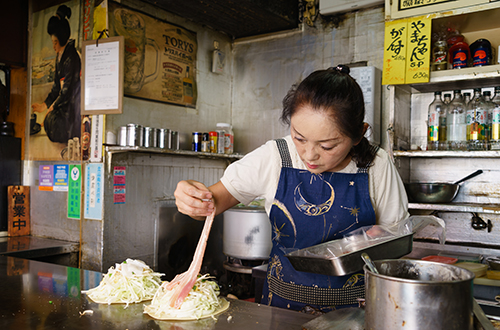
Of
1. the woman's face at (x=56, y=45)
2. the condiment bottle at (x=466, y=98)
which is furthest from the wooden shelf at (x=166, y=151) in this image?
the condiment bottle at (x=466, y=98)

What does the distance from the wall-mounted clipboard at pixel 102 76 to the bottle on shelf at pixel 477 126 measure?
8.41 feet

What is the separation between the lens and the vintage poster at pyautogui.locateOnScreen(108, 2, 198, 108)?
3328 mm

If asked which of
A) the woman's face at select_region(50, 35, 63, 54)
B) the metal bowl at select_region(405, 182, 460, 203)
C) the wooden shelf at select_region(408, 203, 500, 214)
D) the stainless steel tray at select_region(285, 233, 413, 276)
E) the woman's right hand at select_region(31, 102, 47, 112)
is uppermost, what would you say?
the woman's face at select_region(50, 35, 63, 54)

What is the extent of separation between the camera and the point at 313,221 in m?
1.67

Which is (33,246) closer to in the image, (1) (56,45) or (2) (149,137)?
(2) (149,137)

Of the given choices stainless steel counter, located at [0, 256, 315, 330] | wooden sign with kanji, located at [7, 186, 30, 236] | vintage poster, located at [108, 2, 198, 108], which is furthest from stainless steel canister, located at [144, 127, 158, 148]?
stainless steel counter, located at [0, 256, 315, 330]

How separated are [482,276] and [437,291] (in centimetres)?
199

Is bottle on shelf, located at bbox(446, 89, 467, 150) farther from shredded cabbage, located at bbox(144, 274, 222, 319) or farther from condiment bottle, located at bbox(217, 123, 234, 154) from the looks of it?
shredded cabbage, located at bbox(144, 274, 222, 319)

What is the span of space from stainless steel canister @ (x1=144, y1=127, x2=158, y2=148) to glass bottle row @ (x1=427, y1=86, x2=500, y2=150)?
2.20 meters

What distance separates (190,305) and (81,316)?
14.0 inches

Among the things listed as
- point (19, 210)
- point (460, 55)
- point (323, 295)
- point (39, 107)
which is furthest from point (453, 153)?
point (19, 210)

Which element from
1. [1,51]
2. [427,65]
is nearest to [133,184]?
[1,51]

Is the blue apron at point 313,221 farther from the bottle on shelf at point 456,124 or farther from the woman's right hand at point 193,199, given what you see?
the bottle on shelf at point 456,124

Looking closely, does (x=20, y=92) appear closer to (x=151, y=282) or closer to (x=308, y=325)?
(x=151, y=282)
